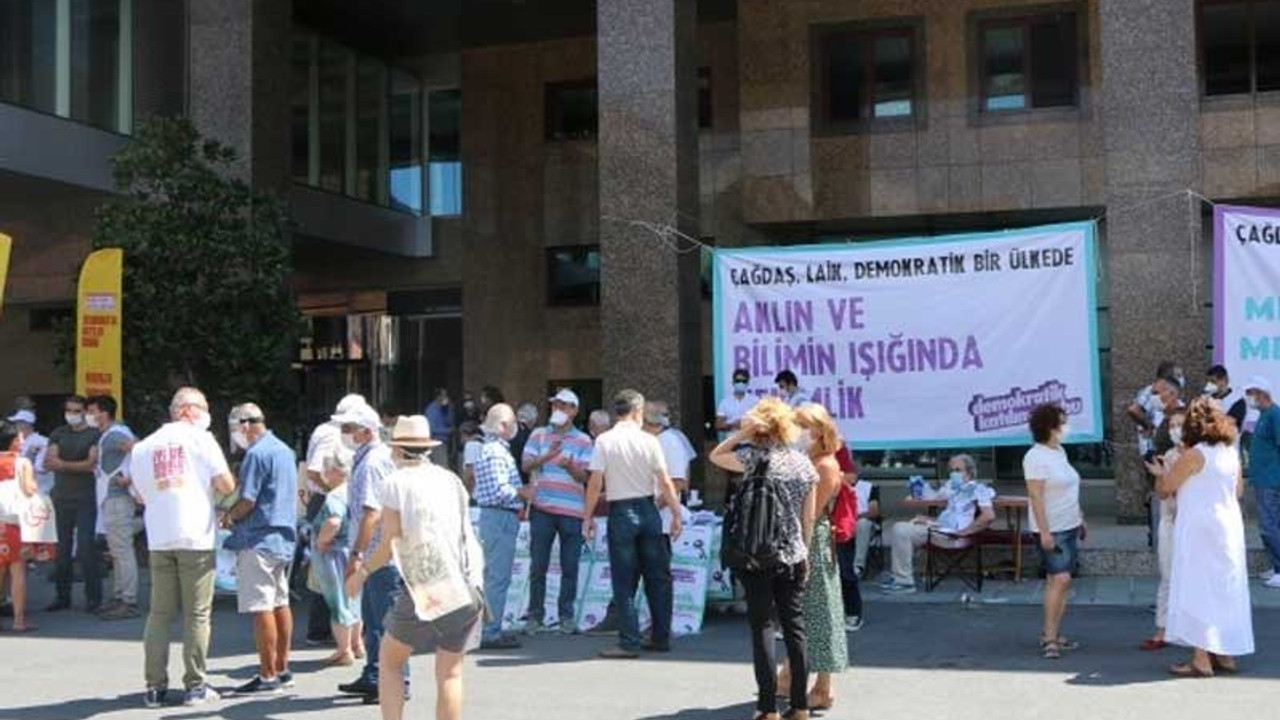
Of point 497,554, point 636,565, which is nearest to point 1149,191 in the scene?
point 636,565

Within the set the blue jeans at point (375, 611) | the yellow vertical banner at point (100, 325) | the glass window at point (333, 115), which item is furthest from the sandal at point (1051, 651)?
the glass window at point (333, 115)

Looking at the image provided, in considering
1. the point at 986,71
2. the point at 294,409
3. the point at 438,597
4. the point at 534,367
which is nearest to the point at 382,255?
the point at 534,367

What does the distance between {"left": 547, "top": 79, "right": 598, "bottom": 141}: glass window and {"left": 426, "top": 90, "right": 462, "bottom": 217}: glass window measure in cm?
184

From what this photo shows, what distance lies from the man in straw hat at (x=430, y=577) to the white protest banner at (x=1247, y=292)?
346 inches

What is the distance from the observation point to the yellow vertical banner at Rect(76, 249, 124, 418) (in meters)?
15.5

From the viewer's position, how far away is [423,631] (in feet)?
22.6

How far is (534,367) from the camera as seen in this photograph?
23.5 metres

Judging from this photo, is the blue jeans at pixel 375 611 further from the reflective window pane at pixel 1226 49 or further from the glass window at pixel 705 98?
the reflective window pane at pixel 1226 49

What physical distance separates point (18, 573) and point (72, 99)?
32.7 ft

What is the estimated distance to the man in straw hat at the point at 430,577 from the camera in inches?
270

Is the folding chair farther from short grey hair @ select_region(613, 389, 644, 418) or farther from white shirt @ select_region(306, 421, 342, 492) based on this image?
white shirt @ select_region(306, 421, 342, 492)

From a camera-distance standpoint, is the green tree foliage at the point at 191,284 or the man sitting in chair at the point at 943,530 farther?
the green tree foliage at the point at 191,284

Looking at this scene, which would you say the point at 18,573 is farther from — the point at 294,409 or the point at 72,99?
the point at 72,99

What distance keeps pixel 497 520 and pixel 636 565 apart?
115 centimetres
